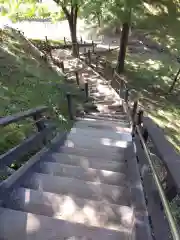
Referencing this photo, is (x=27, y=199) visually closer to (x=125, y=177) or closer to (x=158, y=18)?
(x=125, y=177)

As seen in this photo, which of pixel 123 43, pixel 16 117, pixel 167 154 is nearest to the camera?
pixel 167 154

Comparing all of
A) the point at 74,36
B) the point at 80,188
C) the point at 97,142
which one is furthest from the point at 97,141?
the point at 74,36

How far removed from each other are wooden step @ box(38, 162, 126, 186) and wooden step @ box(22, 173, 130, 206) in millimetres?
229

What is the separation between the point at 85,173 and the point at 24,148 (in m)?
1.03

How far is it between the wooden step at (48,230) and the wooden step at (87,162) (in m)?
1.56

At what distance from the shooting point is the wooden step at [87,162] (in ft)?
13.0

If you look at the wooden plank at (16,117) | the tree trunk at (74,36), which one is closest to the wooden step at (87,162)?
the wooden plank at (16,117)

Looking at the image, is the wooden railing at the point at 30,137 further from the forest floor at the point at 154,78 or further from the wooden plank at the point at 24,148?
the forest floor at the point at 154,78

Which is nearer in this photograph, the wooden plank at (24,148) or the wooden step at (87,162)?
the wooden plank at (24,148)

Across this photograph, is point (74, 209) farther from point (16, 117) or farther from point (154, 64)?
point (154, 64)

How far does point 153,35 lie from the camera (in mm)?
28031

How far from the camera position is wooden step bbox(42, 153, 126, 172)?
3.96m

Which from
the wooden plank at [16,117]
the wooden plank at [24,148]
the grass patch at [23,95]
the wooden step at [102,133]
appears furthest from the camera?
the wooden step at [102,133]

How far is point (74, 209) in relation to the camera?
2.66m
